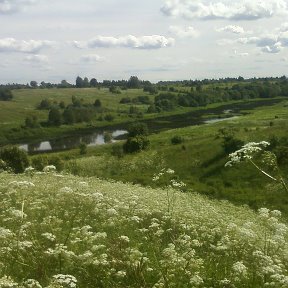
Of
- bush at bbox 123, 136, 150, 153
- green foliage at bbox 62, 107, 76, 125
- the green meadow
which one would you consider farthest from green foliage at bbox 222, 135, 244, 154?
green foliage at bbox 62, 107, 76, 125

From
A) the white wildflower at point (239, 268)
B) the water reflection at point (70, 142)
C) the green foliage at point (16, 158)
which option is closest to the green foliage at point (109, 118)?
the water reflection at point (70, 142)

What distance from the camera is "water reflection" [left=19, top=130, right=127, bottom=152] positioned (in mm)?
99188

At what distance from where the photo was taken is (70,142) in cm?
10625

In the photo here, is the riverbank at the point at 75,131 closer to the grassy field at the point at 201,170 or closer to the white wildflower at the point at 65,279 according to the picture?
the grassy field at the point at 201,170

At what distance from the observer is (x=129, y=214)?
1104 centimetres

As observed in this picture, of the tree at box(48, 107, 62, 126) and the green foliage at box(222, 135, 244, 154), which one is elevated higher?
the green foliage at box(222, 135, 244, 154)

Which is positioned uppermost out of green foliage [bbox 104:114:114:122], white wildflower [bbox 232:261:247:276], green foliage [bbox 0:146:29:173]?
white wildflower [bbox 232:261:247:276]

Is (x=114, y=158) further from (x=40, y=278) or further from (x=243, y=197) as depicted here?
(x=40, y=278)

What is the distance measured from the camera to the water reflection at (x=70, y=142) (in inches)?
3905

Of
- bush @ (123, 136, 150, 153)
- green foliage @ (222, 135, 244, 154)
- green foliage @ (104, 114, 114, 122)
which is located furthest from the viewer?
green foliage @ (104, 114, 114, 122)

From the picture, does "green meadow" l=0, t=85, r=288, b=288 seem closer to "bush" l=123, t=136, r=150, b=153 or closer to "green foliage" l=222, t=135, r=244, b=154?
"green foliage" l=222, t=135, r=244, b=154

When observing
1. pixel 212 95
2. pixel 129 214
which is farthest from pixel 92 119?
pixel 129 214

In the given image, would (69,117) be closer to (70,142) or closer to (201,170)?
(70,142)

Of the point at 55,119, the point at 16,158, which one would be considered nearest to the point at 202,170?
the point at 16,158
